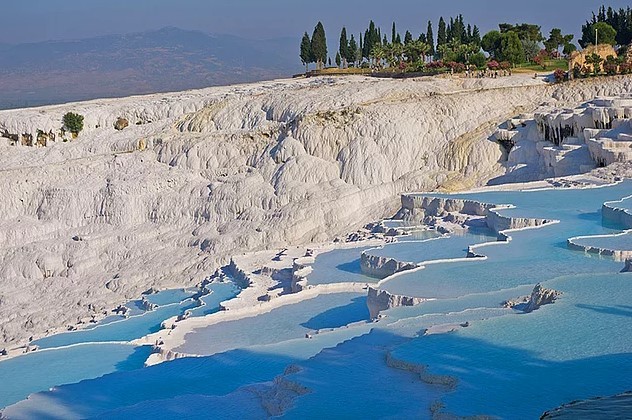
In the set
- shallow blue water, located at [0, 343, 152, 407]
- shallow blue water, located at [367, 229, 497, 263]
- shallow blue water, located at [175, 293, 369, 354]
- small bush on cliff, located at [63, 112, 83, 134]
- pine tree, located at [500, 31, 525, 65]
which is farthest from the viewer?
pine tree, located at [500, 31, 525, 65]

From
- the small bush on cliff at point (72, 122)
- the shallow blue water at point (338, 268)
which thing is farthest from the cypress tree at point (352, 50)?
the shallow blue water at point (338, 268)

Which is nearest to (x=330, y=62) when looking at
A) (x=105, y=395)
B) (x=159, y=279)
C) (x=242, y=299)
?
(x=159, y=279)

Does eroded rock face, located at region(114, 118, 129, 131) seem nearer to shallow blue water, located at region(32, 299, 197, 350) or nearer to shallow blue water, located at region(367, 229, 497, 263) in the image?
shallow blue water, located at region(32, 299, 197, 350)

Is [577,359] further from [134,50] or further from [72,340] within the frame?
[134,50]

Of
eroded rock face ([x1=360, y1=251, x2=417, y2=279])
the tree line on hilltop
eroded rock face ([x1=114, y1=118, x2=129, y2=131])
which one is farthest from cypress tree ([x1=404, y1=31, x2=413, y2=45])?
eroded rock face ([x1=360, y1=251, x2=417, y2=279])

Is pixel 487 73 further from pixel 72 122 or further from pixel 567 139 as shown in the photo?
pixel 72 122

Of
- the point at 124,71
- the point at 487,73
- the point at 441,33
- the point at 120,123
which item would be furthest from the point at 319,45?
the point at 124,71
